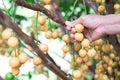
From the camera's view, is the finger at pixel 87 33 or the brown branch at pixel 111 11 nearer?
the finger at pixel 87 33

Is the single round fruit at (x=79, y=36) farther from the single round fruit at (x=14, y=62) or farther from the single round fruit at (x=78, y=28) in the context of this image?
the single round fruit at (x=14, y=62)

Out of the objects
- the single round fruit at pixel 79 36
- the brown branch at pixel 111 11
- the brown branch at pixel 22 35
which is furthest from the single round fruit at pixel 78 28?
the brown branch at pixel 111 11

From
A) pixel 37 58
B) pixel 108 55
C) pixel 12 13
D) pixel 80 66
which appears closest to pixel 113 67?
pixel 108 55

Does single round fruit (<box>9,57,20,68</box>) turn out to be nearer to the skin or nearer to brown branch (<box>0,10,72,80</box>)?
brown branch (<box>0,10,72,80</box>)

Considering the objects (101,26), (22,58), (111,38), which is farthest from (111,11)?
(22,58)

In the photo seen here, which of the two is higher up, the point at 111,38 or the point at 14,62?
the point at 14,62

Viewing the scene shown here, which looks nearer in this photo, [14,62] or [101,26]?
[14,62]

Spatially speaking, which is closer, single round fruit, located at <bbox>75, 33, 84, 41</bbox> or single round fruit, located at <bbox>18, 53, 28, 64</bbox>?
single round fruit, located at <bbox>18, 53, 28, 64</bbox>

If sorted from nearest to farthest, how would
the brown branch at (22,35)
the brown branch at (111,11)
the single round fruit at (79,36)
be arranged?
1. the brown branch at (22,35)
2. the single round fruit at (79,36)
3. the brown branch at (111,11)

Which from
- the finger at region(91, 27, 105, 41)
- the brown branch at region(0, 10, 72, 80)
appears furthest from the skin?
the brown branch at region(0, 10, 72, 80)

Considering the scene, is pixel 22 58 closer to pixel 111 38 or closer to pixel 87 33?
pixel 87 33

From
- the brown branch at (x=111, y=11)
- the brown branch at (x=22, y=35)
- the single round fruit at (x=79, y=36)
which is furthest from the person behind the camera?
the brown branch at (x=111, y=11)

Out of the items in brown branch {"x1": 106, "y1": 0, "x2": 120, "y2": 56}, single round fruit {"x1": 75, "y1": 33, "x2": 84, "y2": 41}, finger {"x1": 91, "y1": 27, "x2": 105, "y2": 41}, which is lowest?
brown branch {"x1": 106, "y1": 0, "x2": 120, "y2": 56}

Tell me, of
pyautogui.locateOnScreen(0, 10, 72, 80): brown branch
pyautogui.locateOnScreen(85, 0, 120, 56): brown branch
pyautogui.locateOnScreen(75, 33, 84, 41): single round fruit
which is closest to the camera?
pyautogui.locateOnScreen(0, 10, 72, 80): brown branch
